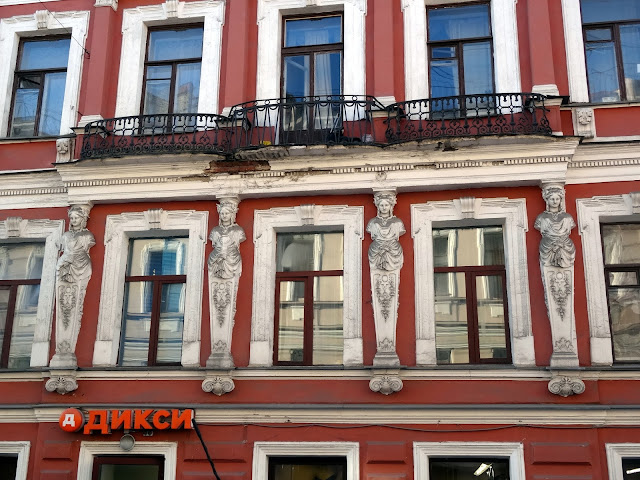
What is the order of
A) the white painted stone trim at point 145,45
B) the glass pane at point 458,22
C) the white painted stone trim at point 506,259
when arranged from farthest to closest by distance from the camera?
the white painted stone trim at point 145,45 → the glass pane at point 458,22 → the white painted stone trim at point 506,259

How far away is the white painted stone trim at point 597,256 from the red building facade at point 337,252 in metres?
0.03

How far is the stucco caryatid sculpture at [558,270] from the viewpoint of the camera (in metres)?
10.4

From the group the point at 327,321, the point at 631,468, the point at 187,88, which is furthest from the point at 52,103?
the point at 631,468

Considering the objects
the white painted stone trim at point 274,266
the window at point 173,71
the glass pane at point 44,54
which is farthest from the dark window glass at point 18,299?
the white painted stone trim at point 274,266

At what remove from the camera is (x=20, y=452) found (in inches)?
454

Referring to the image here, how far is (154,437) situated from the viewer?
36.5 ft

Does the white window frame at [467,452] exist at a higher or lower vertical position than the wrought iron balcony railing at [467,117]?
lower

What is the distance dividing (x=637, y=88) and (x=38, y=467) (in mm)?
11446

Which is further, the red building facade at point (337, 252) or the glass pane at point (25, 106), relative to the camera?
the glass pane at point (25, 106)

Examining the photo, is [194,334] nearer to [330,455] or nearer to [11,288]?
[330,455]

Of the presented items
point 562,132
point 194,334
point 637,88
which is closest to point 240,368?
point 194,334

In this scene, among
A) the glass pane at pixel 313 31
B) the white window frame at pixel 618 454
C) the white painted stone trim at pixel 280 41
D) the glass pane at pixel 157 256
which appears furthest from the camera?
the glass pane at pixel 313 31

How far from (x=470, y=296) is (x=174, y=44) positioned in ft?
23.9

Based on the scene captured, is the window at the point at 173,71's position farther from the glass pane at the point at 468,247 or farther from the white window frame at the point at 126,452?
the white window frame at the point at 126,452
